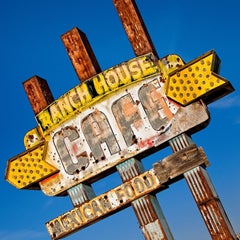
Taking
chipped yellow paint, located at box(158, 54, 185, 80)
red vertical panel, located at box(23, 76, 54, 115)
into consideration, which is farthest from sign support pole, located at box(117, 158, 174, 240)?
red vertical panel, located at box(23, 76, 54, 115)

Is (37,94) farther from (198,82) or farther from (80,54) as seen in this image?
(198,82)

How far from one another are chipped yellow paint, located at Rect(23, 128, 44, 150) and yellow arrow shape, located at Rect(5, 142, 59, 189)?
149mm

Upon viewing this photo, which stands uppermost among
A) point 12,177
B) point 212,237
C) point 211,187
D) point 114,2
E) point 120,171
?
point 114,2

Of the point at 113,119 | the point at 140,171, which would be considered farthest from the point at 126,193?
the point at 113,119

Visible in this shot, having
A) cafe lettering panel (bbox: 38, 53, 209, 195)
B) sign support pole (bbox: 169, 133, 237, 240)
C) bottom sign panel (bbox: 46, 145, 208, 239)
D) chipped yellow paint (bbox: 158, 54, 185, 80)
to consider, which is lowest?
sign support pole (bbox: 169, 133, 237, 240)

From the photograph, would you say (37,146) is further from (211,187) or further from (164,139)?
(211,187)

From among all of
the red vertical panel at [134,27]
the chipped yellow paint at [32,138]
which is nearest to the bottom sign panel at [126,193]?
the chipped yellow paint at [32,138]

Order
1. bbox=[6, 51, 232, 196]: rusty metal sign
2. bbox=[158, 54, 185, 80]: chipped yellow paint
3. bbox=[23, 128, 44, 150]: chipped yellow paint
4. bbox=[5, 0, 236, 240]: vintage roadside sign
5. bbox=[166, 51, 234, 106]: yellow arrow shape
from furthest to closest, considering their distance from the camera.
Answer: bbox=[23, 128, 44, 150]: chipped yellow paint → bbox=[158, 54, 185, 80]: chipped yellow paint → bbox=[6, 51, 232, 196]: rusty metal sign → bbox=[5, 0, 236, 240]: vintage roadside sign → bbox=[166, 51, 234, 106]: yellow arrow shape

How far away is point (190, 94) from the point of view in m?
14.2

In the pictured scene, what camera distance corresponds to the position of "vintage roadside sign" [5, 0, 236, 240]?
1414 cm

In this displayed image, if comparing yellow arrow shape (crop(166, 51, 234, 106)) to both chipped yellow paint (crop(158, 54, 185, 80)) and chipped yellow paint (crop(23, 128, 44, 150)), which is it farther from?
chipped yellow paint (crop(23, 128, 44, 150))

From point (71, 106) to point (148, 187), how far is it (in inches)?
118

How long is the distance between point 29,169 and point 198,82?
203 inches

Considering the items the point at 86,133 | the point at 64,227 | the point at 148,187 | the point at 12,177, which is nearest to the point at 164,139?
the point at 148,187
